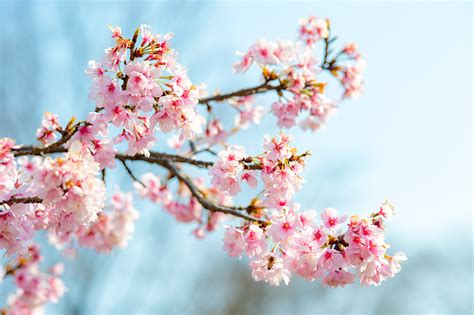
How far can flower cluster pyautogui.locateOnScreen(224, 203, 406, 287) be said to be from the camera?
2123 mm

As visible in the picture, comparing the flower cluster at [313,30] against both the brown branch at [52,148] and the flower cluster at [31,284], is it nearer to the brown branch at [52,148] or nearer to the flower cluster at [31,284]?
the brown branch at [52,148]

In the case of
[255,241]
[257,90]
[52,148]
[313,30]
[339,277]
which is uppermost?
[313,30]

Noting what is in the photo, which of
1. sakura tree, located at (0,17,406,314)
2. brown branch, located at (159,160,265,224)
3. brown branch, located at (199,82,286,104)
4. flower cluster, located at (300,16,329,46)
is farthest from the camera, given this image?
flower cluster, located at (300,16,329,46)

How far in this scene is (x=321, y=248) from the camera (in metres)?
2.22

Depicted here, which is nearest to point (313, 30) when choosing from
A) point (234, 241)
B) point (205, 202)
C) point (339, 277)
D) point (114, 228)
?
point (205, 202)

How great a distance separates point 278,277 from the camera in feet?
7.73

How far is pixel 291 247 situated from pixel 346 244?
0.86 ft

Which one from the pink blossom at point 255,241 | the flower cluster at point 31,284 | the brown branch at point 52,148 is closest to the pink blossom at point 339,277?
the pink blossom at point 255,241

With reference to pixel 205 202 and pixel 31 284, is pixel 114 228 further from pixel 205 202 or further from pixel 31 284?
pixel 205 202

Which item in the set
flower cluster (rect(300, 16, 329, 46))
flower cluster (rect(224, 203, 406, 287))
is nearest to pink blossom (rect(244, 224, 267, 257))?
flower cluster (rect(224, 203, 406, 287))

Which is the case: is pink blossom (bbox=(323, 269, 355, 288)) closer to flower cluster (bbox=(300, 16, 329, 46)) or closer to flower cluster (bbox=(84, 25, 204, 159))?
flower cluster (bbox=(84, 25, 204, 159))

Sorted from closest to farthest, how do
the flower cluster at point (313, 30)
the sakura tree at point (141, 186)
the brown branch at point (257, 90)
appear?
the sakura tree at point (141, 186) → the brown branch at point (257, 90) → the flower cluster at point (313, 30)

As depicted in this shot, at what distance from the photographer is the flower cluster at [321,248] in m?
2.12

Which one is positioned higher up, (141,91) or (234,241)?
(141,91)
